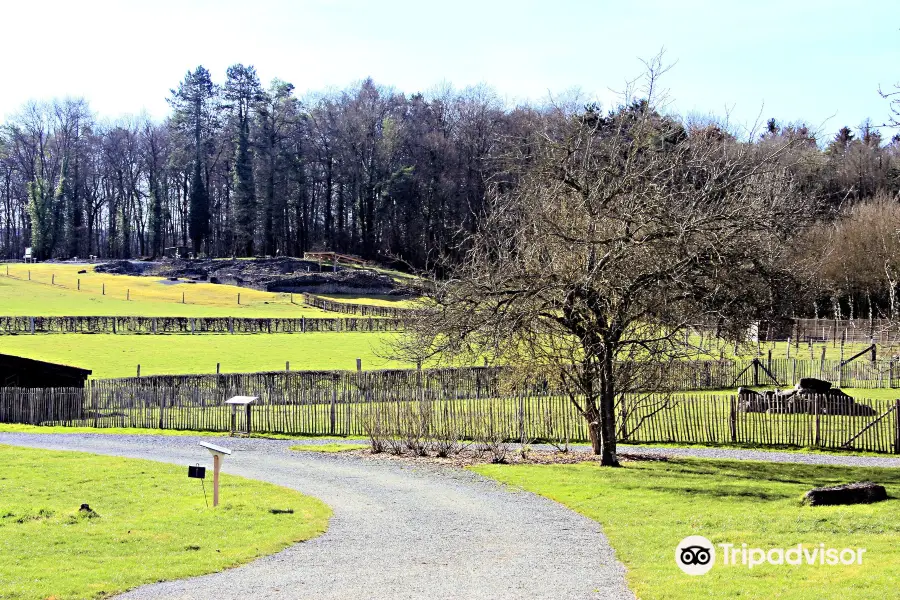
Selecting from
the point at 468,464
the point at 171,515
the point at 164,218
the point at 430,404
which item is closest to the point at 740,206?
the point at 468,464

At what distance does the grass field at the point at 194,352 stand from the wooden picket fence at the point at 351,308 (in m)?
10.9

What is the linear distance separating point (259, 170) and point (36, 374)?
2735 inches

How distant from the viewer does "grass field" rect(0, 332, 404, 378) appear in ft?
144

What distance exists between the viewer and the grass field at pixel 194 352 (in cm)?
4381

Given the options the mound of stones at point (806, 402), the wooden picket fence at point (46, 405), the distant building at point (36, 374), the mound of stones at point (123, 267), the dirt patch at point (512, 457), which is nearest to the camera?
the dirt patch at point (512, 457)

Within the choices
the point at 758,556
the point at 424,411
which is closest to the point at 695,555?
the point at 758,556

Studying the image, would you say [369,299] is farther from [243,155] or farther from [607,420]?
[607,420]

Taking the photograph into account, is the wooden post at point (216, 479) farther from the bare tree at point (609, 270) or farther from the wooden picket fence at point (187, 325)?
the wooden picket fence at point (187, 325)

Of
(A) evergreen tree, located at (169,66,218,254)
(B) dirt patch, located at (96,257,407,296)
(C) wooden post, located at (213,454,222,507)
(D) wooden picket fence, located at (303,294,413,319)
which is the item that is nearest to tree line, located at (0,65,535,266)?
(A) evergreen tree, located at (169,66,218,254)

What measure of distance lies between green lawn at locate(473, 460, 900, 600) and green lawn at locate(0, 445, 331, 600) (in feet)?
15.2

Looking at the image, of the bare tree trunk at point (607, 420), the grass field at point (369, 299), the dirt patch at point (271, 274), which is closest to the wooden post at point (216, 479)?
the bare tree trunk at point (607, 420)

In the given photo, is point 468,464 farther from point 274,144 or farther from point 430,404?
point 274,144

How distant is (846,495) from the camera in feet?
48.6

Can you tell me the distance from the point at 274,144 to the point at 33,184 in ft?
84.7
